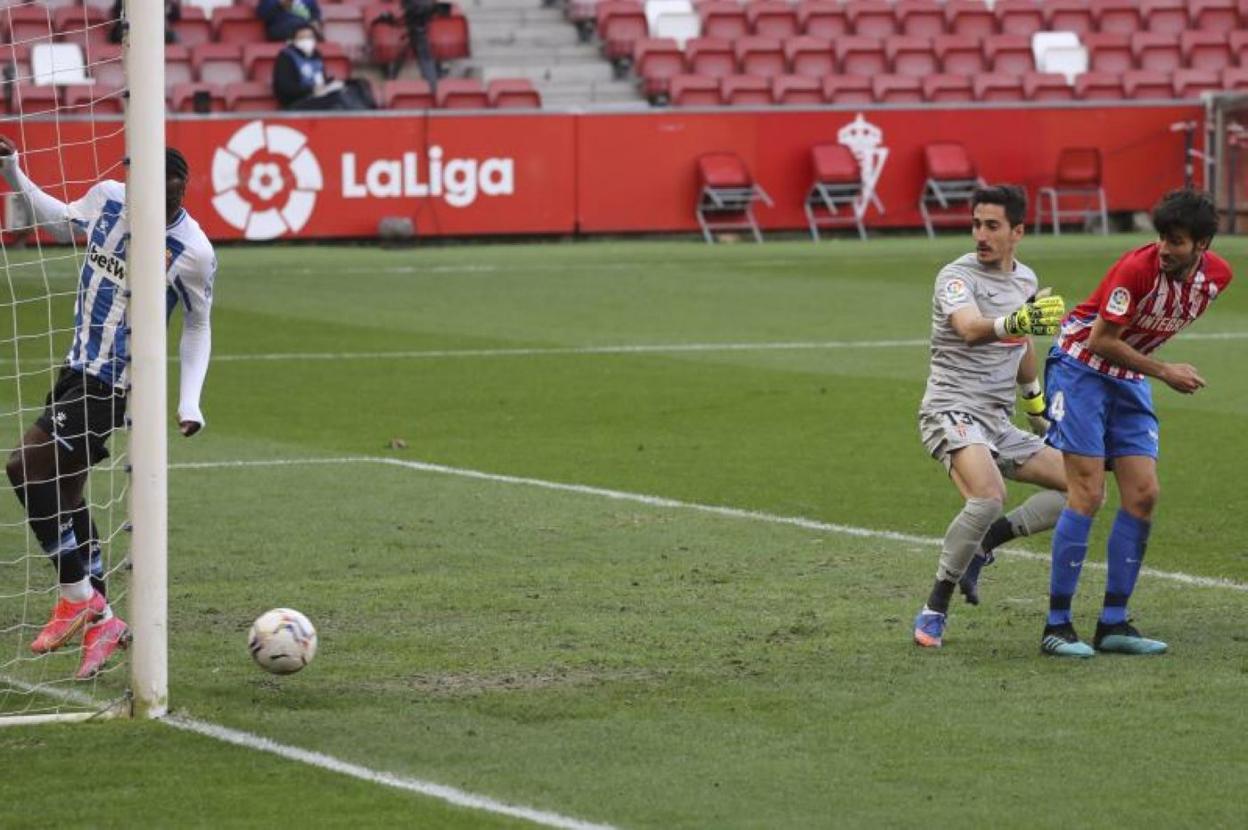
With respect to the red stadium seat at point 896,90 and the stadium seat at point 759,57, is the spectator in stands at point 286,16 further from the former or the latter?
the red stadium seat at point 896,90

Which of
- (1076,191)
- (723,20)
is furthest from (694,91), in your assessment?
(1076,191)

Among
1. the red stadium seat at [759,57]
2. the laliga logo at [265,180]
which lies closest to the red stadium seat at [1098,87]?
the red stadium seat at [759,57]

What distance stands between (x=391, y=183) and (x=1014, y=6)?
11.8 m

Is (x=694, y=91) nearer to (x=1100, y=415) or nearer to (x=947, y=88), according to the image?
(x=947, y=88)

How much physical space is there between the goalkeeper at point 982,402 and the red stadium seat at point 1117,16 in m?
27.1

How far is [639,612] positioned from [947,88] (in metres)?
24.1

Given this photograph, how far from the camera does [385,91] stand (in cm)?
2988

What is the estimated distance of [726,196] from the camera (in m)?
29.4

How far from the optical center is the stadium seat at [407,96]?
29.6m

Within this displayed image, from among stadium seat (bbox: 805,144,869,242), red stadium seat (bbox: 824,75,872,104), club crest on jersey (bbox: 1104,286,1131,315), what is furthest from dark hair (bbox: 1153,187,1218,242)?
red stadium seat (bbox: 824,75,872,104)

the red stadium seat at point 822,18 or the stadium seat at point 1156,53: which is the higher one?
the red stadium seat at point 822,18

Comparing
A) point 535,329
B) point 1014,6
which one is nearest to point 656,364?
point 535,329

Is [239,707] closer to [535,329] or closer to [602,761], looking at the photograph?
[602,761]

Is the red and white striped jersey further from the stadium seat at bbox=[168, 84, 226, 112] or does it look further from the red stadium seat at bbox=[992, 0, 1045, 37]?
the red stadium seat at bbox=[992, 0, 1045, 37]
